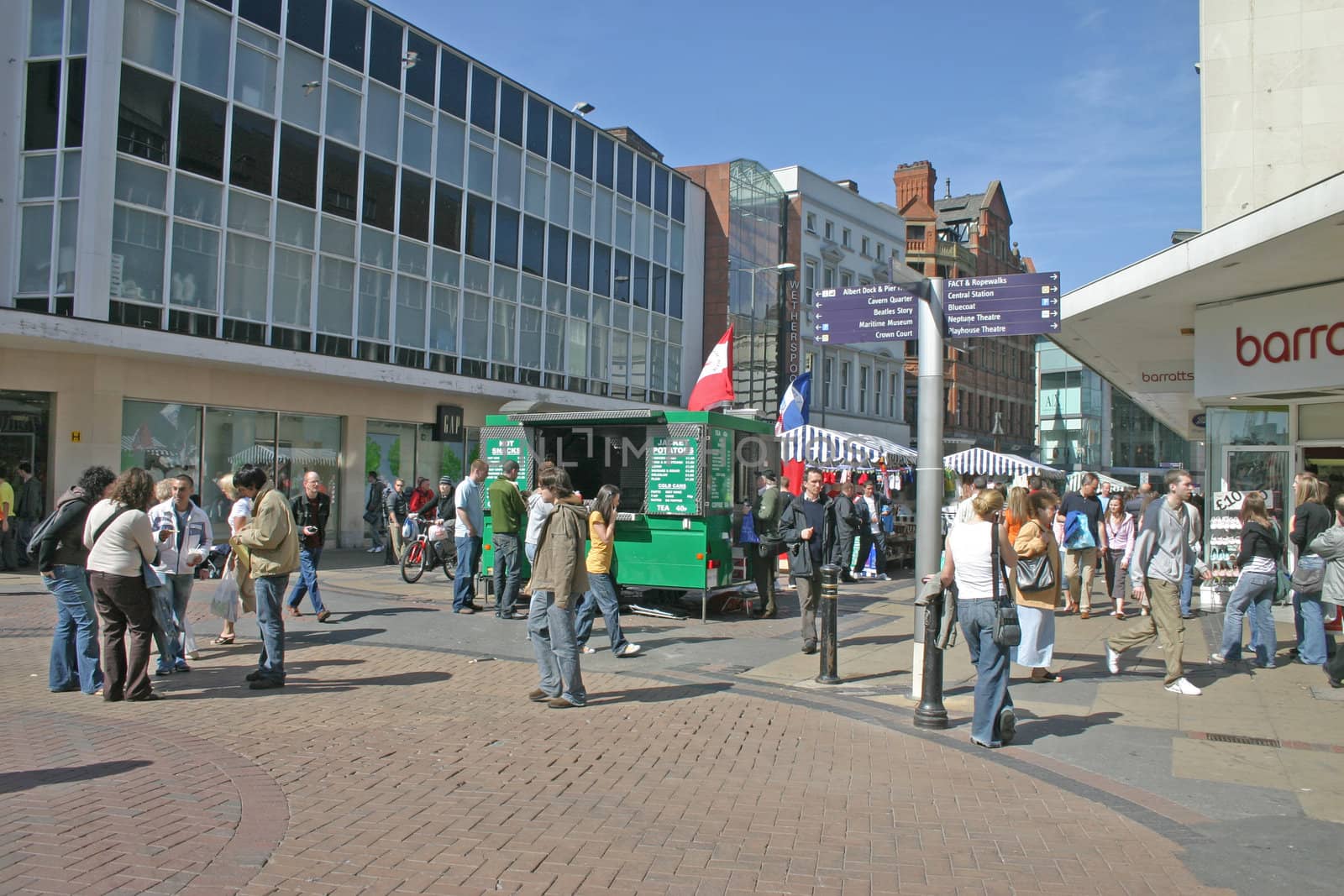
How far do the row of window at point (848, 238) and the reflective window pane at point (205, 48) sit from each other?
29.5 meters

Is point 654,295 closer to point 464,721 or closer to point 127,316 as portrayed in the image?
point 127,316

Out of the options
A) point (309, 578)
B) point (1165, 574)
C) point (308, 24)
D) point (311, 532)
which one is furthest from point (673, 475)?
point (308, 24)

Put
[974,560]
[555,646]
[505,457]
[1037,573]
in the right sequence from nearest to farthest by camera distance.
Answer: [974,560], [555,646], [1037,573], [505,457]

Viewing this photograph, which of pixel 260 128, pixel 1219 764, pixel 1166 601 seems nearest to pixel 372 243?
pixel 260 128

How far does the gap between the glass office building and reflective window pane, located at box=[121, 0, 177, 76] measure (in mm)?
41

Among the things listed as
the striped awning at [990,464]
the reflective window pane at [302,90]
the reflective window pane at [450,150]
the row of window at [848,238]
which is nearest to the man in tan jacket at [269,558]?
the reflective window pane at [302,90]

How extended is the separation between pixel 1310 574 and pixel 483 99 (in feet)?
75.6

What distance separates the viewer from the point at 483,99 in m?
26.9

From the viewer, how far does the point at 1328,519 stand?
9711mm

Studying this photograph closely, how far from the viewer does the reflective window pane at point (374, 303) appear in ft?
77.4

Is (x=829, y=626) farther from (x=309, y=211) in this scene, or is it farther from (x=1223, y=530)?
(x=309, y=211)

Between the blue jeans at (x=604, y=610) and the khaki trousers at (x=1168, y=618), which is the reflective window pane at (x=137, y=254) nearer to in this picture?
the blue jeans at (x=604, y=610)

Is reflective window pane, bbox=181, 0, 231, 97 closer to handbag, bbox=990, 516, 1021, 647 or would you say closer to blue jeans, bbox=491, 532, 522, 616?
blue jeans, bbox=491, 532, 522, 616

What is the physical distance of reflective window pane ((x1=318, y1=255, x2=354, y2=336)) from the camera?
22.5 meters
